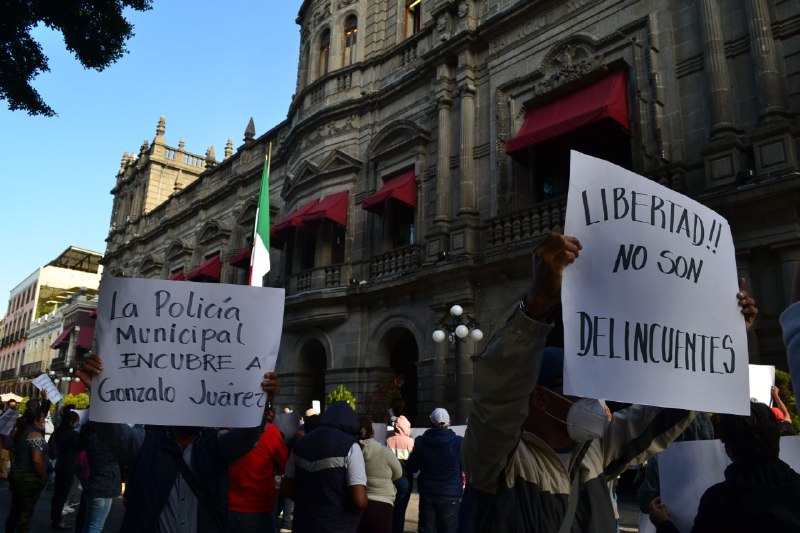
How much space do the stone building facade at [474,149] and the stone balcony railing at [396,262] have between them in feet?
0.16

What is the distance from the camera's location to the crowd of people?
5.79ft

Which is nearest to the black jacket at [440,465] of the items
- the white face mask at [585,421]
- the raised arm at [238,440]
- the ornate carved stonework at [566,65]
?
the raised arm at [238,440]

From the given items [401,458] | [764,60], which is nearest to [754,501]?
[401,458]

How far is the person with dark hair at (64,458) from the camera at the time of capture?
830 centimetres

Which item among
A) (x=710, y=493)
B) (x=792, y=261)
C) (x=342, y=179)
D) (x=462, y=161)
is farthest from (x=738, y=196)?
(x=342, y=179)

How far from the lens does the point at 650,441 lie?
2.34 metres

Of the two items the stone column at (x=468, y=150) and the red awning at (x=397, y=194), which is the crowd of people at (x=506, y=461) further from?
the red awning at (x=397, y=194)

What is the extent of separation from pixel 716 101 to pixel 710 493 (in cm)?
981

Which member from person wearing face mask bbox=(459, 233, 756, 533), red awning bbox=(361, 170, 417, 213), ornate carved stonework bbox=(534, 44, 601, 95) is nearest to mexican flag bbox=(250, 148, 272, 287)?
red awning bbox=(361, 170, 417, 213)

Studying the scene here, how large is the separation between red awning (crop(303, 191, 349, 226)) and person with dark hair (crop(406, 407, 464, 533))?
10.9m

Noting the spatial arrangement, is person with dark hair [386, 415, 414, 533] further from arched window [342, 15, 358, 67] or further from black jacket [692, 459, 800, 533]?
arched window [342, 15, 358, 67]

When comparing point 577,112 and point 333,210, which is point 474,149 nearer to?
point 577,112

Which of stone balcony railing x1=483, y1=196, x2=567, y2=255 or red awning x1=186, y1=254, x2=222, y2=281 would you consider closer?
stone balcony railing x1=483, y1=196, x2=567, y2=255

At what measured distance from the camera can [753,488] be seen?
7.46 feet
